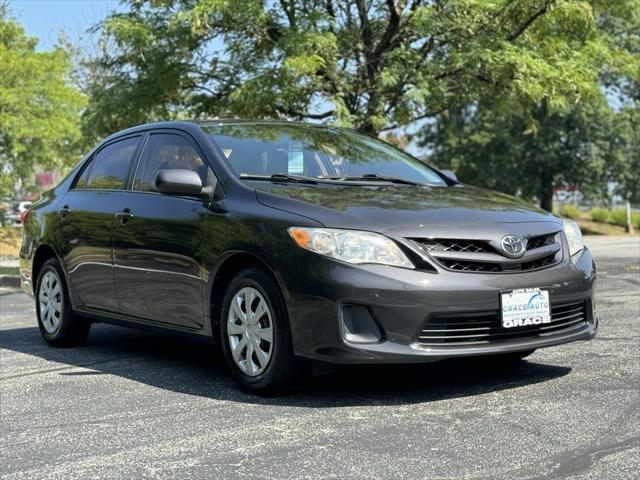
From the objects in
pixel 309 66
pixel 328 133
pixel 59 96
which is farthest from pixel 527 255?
pixel 59 96

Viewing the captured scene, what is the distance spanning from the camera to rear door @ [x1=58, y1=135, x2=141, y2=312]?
618 centimetres

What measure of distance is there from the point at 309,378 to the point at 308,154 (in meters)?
1.58

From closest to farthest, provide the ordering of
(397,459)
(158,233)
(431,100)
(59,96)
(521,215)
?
(397,459) < (521,215) < (158,233) < (431,100) < (59,96)

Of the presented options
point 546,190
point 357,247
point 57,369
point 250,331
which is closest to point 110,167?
point 57,369

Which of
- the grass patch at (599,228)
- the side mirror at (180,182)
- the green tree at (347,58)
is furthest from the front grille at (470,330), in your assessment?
the grass patch at (599,228)

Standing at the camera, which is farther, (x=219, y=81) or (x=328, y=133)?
(x=219, y=81)

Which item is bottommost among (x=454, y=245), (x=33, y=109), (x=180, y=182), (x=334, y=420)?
(x=334, y=420)

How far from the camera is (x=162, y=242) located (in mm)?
5535

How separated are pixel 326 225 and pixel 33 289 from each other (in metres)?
3.74

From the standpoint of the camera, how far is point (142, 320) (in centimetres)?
590

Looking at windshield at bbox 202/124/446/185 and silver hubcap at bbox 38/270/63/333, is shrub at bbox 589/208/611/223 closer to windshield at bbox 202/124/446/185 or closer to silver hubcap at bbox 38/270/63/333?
windshield at bbox 202/124/446/185

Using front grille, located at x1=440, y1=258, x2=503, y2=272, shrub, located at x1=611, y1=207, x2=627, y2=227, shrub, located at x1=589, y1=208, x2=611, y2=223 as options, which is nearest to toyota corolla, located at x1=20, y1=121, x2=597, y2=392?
front grille, located at x1=440, y1=258, x2=503, y2=272

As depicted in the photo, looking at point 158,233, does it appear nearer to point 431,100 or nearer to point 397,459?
point 397,459

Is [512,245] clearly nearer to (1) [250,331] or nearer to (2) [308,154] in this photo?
(1) [250,331]
